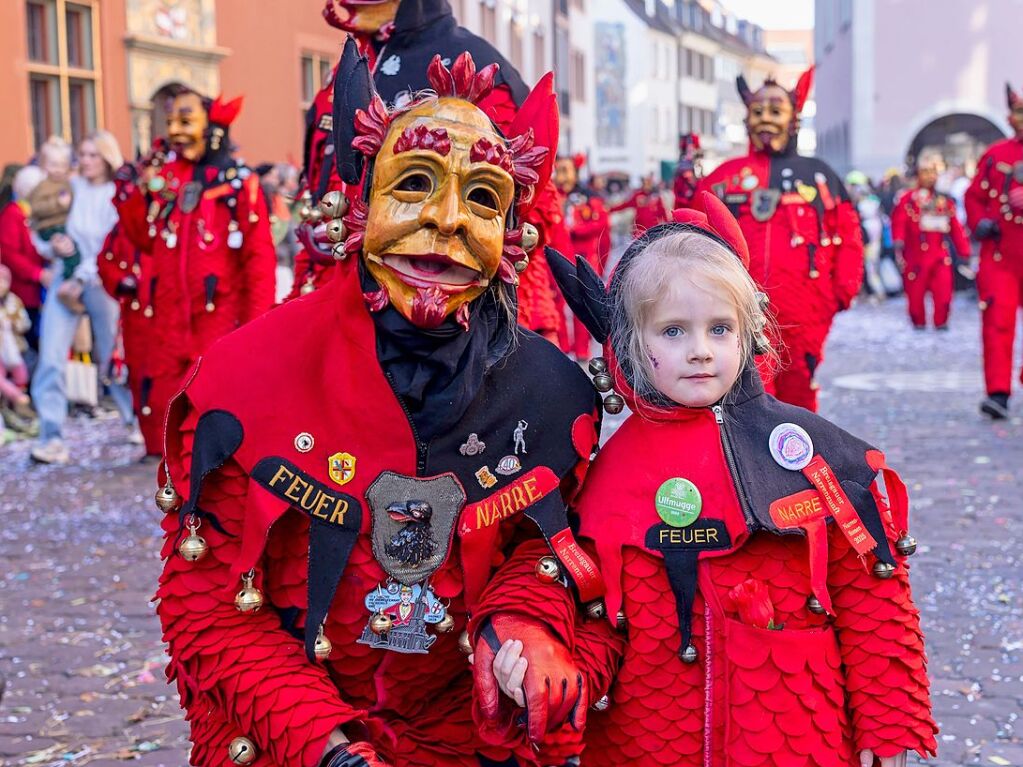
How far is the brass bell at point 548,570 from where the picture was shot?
261 centimetres

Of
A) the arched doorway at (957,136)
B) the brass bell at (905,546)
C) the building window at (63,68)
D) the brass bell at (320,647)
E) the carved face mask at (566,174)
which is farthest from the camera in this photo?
the arched doorway at (957,136)

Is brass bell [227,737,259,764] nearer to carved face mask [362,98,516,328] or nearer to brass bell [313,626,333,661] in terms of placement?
brass bell [313,626,333,661]

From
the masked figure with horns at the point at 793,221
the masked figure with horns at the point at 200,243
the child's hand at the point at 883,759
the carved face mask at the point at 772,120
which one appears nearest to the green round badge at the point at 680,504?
the child's hand at the point at 883,759

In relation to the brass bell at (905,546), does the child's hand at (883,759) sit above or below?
below

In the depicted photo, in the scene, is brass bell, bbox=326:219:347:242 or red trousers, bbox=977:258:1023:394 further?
red trousers, bbox=977:258:1023:394

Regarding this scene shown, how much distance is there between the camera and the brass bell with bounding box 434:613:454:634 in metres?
2.67

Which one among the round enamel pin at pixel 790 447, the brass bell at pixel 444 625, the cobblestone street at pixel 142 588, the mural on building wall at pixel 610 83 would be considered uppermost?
the mural on building wall at pixel 610 83

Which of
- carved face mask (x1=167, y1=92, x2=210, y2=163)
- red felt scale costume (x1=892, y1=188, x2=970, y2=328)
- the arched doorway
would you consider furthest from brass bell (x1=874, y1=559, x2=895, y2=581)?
the arched doorway

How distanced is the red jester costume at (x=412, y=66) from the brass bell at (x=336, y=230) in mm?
1470

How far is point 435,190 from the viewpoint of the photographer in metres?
2.54

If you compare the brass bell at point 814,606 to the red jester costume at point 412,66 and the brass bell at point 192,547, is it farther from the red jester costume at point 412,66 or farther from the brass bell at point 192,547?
the red jester costume at point 412,66

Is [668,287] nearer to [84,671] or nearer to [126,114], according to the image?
[84,671]

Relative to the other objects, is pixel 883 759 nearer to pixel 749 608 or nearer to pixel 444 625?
pixel 749 608

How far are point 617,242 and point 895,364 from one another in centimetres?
3032
